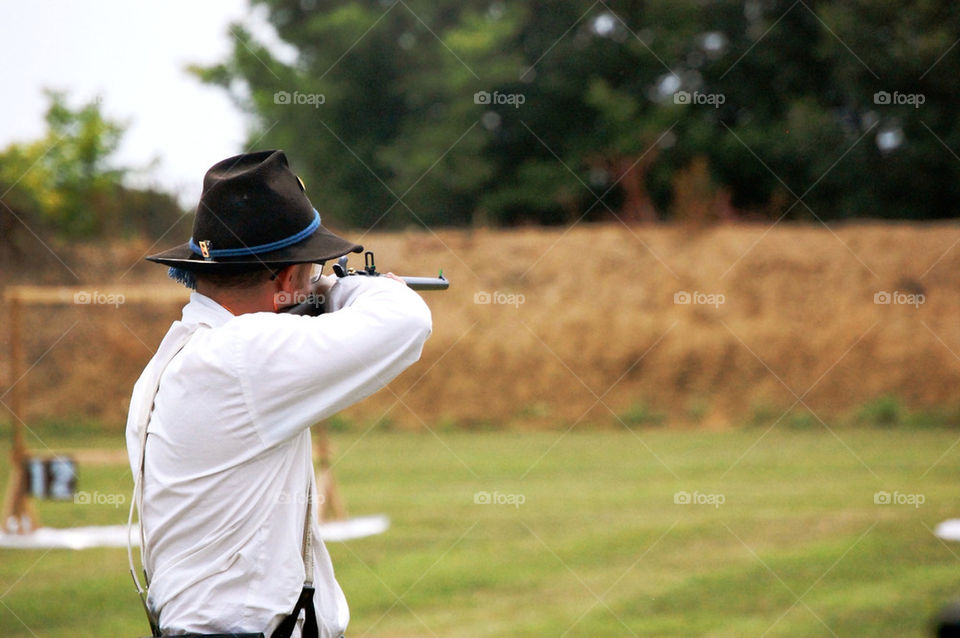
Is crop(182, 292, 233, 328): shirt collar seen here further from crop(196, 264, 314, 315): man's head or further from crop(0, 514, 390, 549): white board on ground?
crop(0, 514, 390, 549): white board on ground

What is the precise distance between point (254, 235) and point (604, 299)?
67.8 ft

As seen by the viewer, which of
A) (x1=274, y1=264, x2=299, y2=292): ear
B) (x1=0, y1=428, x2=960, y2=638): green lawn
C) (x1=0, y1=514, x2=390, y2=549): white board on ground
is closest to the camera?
(x1=274, y1=264, x2=299, y2=292): ear

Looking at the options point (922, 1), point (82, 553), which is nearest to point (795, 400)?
point (922, 1)

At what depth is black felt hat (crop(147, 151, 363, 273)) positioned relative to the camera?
237 cm

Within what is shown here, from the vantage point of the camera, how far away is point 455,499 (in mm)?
11586

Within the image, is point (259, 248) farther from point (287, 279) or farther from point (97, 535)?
point (97, 535)

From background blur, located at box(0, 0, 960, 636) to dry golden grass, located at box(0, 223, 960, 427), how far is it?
0.06 meters

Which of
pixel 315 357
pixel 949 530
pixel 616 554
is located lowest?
pixel 616 554

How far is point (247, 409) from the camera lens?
2.23 meters

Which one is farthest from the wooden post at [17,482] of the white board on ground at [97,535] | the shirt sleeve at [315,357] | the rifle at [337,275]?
the shirt sleeve at [315,357]

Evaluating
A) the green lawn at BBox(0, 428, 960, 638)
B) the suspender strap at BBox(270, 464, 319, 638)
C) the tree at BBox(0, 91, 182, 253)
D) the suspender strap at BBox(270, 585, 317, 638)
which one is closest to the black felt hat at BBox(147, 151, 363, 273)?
the suspender strap at BBox(270, 464, 319, 638)

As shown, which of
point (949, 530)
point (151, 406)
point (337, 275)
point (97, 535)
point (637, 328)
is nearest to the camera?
point (151, 406)

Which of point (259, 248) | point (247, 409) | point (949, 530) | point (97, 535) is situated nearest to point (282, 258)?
point (259, 248)

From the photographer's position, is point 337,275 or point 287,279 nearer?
point 287,279
